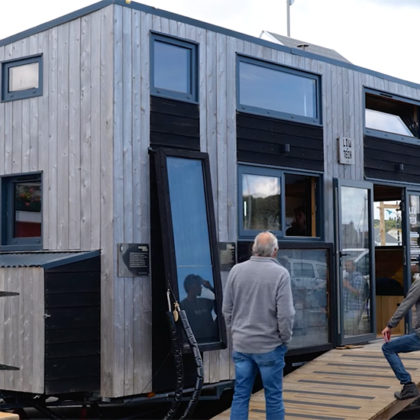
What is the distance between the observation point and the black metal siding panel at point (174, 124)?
27.0 ft

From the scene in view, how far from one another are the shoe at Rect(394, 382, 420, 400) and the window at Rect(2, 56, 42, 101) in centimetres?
478

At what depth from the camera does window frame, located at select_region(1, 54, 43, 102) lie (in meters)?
8.61

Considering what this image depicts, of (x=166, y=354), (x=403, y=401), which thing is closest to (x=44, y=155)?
(x=166, y=354)

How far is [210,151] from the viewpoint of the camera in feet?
28.9

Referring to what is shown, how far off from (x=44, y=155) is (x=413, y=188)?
572 centimetres

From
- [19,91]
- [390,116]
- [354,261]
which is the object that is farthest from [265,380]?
[390,116]

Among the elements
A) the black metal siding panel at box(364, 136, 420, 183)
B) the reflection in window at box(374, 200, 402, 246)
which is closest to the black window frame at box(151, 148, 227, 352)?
the black metal siding panel at box(364, 136, 420, 183)

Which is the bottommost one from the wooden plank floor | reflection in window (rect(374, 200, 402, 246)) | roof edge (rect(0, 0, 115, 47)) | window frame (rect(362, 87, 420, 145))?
the wooden plank floor

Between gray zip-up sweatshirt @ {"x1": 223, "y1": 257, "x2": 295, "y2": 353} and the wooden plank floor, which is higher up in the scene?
gray zip-up sweatshirt @ {"x1": 223, "y1": 257, "x2": 295, "y2": 353}

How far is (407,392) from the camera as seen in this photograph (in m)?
7.74

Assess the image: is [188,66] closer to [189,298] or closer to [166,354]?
[189,298]

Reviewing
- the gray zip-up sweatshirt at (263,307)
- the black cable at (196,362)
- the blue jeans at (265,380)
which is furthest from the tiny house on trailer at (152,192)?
the gray zip-up sweatshirt at (263,307)

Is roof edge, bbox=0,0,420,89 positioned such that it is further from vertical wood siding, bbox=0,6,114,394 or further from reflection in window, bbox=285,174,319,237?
reflection in window, bbox=285,174,319,237

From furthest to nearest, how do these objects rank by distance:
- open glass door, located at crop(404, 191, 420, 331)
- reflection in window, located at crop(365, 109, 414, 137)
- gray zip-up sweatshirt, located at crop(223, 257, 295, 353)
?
open glass door, located at crop(404, 191, 420, 331) → reflection in window, located at crop(365, 109, 414, 137) → gray zip-up sweatshirt, located at crop(223, 257, 295, 353)
